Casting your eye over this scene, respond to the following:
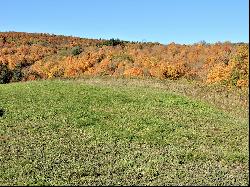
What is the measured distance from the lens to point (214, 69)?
7081cm

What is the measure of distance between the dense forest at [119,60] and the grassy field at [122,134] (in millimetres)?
25247

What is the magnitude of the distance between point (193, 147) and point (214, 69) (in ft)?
148

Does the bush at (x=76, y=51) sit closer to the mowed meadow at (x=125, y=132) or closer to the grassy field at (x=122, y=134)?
the mowed meadow at (x=125, y=132)

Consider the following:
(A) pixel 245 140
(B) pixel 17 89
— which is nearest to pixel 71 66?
(B) pixel 17 89

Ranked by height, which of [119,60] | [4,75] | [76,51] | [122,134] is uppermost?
[76,51]

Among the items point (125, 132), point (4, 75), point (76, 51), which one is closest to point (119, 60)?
point (76, 51)

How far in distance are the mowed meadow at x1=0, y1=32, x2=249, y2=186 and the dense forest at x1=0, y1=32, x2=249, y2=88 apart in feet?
69.2

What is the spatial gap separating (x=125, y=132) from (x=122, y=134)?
0.48 meters

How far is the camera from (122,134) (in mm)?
29922

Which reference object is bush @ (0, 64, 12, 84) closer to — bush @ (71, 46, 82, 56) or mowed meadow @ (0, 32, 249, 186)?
bush @ (71, 46, 82, 56)

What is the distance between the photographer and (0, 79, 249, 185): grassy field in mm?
21578

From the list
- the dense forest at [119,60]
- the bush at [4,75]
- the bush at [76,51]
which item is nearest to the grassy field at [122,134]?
the dense forest at [119,60]

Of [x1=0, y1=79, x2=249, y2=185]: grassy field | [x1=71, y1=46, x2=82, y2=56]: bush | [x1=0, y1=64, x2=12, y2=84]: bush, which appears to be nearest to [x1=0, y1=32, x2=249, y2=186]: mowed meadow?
[x1=0, y1=79, x2=249, y2=185]: grassy field

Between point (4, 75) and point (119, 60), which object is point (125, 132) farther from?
point (119, 60)
